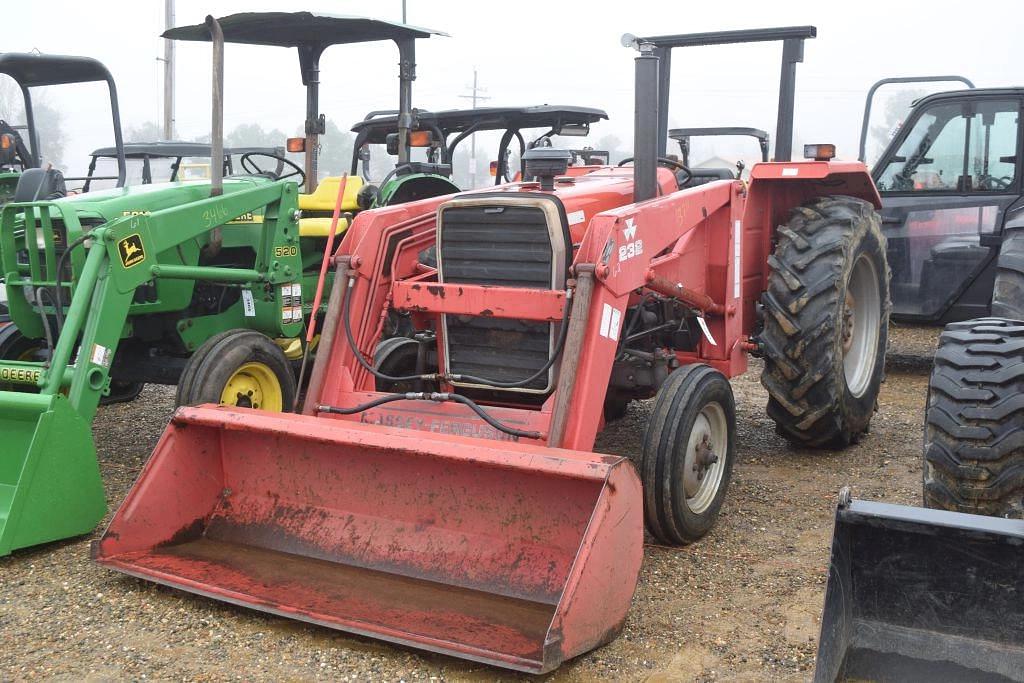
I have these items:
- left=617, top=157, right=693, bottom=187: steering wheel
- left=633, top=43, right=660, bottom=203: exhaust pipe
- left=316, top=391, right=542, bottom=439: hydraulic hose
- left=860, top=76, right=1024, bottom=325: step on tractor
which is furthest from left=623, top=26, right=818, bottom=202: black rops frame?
left=860, top=76, right=1024, bottom=325: step on tractor

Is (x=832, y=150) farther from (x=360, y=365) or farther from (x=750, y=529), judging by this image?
(x=360, y=365)

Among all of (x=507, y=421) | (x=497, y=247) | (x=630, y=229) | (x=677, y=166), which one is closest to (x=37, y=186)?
(x=497, y=247)

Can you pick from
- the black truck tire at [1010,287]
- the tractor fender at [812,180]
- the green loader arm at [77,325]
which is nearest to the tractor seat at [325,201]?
the green loader arm at [77,325]

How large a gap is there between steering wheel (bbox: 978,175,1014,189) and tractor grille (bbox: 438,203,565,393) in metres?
4.63

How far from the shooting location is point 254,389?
17.5ft

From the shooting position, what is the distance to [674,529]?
13.6 feet

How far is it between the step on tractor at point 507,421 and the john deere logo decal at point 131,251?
1.03 metres

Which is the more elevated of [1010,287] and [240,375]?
[1010,287]

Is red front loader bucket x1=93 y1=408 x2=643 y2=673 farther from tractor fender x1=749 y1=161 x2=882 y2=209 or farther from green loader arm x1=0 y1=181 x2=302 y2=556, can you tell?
tractor fender x1=749 y1=161 x2=882 y2=209

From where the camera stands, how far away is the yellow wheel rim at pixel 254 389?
5180 millimetres

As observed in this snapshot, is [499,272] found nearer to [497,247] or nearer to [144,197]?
[497,247]

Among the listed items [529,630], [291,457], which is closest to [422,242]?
[291,457]

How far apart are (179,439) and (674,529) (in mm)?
1897

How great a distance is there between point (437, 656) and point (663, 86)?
344 centimetres
